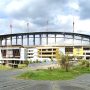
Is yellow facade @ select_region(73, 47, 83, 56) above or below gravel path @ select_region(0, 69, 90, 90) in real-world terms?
above

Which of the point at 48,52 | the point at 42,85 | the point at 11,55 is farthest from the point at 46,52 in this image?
the point at 42,85

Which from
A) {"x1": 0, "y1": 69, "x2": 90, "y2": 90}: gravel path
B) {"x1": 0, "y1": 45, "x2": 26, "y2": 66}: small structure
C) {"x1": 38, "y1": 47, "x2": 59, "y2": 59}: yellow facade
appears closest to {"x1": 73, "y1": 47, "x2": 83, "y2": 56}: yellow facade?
{"x1": 38, "y1": 47, "x2": 59, "y2": 59}: yellow facade

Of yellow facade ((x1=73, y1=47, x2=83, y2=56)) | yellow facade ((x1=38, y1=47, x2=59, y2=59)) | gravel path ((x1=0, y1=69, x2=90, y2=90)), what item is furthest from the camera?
yellow facade ((x1=38, y1=47, x2=59, y2=59))

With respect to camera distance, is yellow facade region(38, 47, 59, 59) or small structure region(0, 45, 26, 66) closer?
small structure region(0, 45, 26, 66)

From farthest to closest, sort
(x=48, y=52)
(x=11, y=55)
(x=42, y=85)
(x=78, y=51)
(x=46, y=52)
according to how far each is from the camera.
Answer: (x=46, y=52)
(x=48, y=52)
(x=78, y=51)
(x=11, y=55)
(x=42, y=85)

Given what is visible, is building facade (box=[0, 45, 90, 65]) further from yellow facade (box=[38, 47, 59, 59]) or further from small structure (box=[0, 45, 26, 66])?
small structure (box=[0, 45, 26, 66])

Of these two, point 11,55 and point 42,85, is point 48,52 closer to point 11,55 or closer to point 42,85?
point 11,55

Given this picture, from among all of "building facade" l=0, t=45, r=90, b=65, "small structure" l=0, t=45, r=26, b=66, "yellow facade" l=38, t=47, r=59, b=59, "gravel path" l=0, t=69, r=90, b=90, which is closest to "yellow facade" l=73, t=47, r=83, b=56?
"building facade" l=0, t=45, r=90, b=65

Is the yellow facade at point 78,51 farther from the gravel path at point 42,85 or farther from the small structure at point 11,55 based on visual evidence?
the gravel path at point 42,85

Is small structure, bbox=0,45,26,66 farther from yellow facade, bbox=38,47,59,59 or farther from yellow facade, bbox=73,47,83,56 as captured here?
yellow facade, bbox=73,47,83,56

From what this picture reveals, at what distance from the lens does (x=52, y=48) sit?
142 metres

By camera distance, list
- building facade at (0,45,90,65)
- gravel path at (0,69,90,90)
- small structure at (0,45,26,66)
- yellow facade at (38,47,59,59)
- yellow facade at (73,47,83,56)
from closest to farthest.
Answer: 1. gravel path at (0,69,90,90)
2. small structure at (0,45,26,66)
3. building facade at (0,45,90,65)
4. yellow facade at (73,47,83,56)
5. yellow facade at (38,47,59,59)

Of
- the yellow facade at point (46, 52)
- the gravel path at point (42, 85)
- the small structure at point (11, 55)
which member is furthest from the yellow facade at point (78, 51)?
the gravel path at point (42, 85)

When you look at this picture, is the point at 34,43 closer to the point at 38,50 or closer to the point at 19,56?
the point at 38,50
